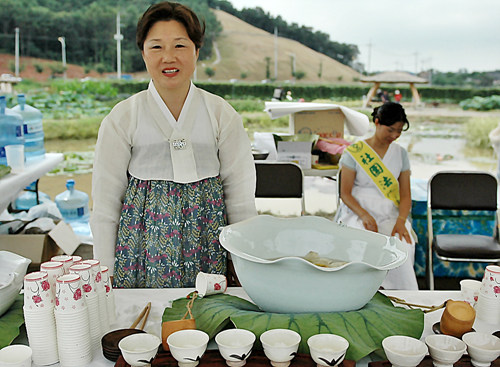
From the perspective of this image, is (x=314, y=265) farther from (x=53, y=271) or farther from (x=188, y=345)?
(x=53, y=271)

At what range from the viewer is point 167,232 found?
5.16 feet

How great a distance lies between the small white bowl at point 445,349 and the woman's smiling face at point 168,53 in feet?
3.13

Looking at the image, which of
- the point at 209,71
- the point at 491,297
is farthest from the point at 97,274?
the point at 209,71

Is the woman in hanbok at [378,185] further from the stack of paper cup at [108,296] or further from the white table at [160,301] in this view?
the stack of paper cup at [108,296]

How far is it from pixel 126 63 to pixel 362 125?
1896 mm

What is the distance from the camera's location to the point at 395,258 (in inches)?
45.2

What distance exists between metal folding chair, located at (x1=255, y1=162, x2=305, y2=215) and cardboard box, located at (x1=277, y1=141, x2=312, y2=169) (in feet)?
1.13

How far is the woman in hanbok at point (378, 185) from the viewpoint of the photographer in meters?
2.73

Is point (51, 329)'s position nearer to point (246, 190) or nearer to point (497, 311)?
point (246, 190)

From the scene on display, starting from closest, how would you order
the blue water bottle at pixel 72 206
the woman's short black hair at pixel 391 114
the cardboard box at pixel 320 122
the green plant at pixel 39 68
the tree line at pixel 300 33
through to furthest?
the woman's short black hair at pixel 391 114
the cardboard box at pixel 320 122
the blue water bottle at pixel 72 206
the green plant at pixel 39 68
the tree line at pixel 300 33

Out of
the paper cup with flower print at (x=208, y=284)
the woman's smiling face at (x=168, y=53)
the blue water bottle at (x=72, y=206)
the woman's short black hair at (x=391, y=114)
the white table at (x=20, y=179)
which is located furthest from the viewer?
the blue water bottle at (x=72, y=206)

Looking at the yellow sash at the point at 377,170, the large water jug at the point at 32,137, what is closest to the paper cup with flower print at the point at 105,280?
the yellow sash at the point at 377,170

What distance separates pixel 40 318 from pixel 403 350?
0.68m

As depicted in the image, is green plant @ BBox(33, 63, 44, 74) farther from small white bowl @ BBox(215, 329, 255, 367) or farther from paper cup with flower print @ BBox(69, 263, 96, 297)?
small white bowl @ BBox(215, 329, 255, 367)
